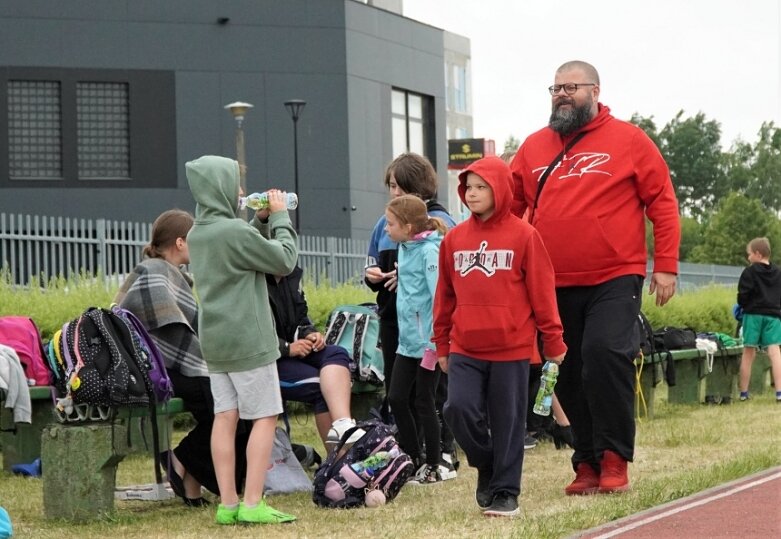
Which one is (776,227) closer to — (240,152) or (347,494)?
(240,152)

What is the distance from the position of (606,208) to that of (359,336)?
279 centimetres

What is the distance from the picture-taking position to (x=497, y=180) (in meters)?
7.41

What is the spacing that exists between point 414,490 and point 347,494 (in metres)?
0.77

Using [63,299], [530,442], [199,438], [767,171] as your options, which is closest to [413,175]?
[199,438]

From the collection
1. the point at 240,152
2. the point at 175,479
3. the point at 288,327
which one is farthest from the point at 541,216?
the point at 240,152

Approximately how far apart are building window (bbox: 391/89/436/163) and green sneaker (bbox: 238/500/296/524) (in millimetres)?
33933

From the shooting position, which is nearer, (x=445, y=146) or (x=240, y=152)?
(x=240, y=152)

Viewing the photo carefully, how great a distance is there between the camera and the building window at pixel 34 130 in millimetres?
Answer: 35938

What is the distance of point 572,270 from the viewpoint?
7949mm

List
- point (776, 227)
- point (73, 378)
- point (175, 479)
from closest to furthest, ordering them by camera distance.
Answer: point (73, 378), point (175, 479), point (776, 227)

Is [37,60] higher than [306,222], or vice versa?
[37,60]

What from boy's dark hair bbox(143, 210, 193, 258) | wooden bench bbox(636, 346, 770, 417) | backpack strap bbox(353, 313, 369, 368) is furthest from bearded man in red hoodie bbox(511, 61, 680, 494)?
wooden bench bbox(636, 346, 770, 417)

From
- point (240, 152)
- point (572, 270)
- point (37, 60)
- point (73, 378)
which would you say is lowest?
point (73, 378)

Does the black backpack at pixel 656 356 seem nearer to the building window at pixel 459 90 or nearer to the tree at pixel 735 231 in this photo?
the tree at pixel 735 231
